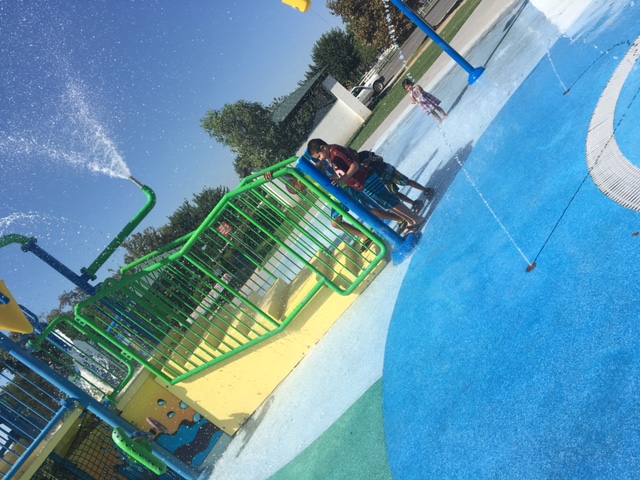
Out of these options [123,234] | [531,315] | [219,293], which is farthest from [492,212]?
[123,234]

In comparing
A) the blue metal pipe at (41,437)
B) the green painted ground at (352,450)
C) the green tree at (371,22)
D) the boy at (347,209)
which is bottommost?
the green painted ground at (352,450)

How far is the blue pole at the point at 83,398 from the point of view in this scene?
7.37m

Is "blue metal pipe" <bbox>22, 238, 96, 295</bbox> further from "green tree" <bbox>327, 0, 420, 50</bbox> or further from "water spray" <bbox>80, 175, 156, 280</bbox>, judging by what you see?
Result: "green tree" <bbox>327, 0, 420, 50</bbox>

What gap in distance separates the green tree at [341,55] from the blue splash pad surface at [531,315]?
1487 inches

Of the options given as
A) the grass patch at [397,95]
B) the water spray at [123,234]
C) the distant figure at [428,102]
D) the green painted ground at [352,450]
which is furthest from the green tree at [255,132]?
the green painted ground at [352,450]

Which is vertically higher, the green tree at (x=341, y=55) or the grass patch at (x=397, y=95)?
the green tree at (x=341, y=55)

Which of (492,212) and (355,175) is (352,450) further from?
(355,175)

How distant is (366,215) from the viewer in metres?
7.24

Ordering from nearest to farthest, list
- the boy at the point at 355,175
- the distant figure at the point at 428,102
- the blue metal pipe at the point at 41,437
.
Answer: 1. the blue metal pipe at the point at 41,437
2. the boy at the point at 355,175
3. the distant figure at the point at 428,102

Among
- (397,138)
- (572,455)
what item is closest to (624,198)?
(572,455)

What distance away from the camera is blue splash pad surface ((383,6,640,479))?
3.77 m

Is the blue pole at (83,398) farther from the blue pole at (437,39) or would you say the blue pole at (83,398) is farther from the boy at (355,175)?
the blue pole at (437,39)

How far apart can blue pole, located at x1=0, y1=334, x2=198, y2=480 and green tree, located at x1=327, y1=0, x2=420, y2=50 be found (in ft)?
110

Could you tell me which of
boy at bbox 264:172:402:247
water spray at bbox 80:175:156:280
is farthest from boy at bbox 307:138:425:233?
water spray at bbox 80:175:156:280
